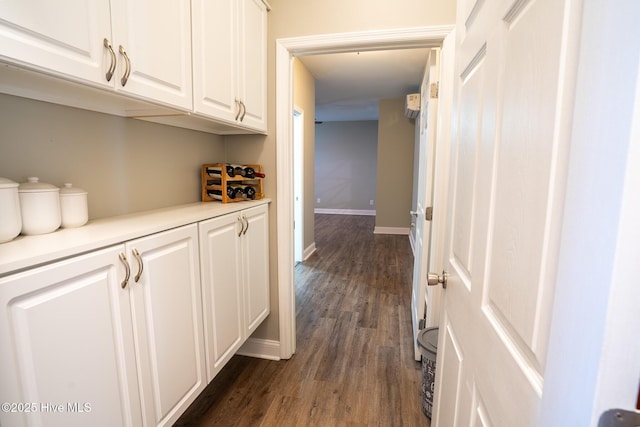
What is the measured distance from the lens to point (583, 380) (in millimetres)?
335

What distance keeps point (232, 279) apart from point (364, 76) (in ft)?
11.6

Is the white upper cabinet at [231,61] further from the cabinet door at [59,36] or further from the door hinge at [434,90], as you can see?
the door hinge at [434,90]

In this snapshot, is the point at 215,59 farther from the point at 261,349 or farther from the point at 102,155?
the point at 261,349

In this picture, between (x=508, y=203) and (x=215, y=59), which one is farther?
(x=215, y=59)

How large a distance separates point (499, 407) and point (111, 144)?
1.55m

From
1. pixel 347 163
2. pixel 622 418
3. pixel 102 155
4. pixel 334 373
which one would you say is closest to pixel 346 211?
pixel 347 163

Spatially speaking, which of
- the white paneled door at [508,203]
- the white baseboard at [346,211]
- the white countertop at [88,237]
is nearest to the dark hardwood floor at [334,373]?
the white paneled door at [508,203]

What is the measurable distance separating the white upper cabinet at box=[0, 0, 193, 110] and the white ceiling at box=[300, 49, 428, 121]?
2.48 meters

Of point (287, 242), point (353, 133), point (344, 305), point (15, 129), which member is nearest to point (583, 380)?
point (15, 129)

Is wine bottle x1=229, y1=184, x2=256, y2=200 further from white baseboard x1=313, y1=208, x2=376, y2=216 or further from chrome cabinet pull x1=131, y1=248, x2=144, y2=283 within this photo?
white baseboard x1=313, y1=208, x2=376, y2=216

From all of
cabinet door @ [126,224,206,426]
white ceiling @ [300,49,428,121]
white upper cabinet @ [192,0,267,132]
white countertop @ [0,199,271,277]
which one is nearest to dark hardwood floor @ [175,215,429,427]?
cabinet door @ [126,224,206,426]

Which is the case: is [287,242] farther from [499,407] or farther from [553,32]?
[553,32]

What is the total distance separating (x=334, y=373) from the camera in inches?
79.4

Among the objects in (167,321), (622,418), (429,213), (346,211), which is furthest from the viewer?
(346,211)
